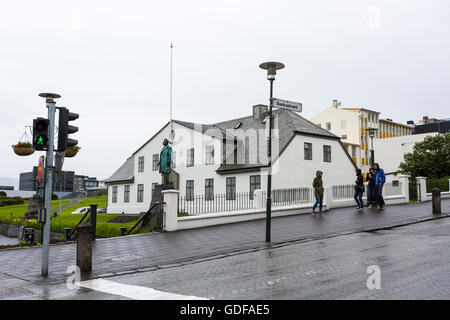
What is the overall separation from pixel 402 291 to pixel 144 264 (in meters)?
5.61

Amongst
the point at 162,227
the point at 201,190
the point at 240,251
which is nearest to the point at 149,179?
the point at 201,190

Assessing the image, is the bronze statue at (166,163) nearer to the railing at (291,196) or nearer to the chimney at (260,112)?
the railing at (291,196)

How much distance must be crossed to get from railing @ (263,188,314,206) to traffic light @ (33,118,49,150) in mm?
12930

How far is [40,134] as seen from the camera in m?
8.40

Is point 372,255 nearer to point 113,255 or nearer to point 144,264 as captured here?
point 144,264

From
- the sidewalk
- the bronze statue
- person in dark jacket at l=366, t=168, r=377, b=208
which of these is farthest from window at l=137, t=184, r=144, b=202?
person in dark jacket at l=366, t=168, r=377, b=208

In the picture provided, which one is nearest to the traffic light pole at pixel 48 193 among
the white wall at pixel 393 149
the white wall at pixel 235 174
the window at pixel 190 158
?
the white wall at pixel 235 174

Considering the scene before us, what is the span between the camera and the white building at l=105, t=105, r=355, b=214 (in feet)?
95.8

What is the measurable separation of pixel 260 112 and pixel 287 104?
23740 millimetres

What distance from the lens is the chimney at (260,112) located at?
35.2 m

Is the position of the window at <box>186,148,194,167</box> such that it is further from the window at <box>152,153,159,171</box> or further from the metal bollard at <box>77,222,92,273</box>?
the metal bollard at <box>77,222,92,273</box>

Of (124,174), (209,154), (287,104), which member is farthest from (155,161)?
(287,104)

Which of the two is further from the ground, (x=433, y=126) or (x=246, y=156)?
(x=433, y=126)

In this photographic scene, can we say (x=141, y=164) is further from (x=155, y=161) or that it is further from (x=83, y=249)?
(x=83, y=249)
